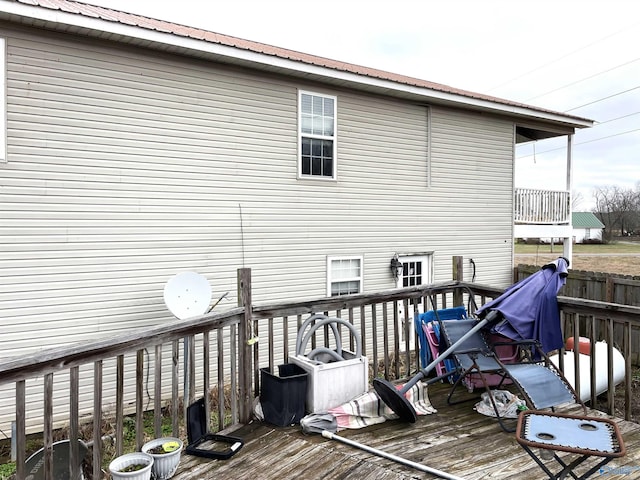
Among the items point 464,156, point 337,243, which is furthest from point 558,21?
point 337,243

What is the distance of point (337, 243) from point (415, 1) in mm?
12498

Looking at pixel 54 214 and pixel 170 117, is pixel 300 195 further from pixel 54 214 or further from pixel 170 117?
pixel 54 214

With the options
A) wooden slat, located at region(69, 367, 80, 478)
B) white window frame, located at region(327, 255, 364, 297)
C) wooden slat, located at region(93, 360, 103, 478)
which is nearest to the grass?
white window frame, located at region(327, 255, 364, 297)

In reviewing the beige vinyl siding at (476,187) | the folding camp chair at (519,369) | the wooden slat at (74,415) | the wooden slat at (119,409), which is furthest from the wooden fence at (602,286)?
the wooden slat at (74,415)

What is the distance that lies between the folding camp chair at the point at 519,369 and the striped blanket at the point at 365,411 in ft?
1.57

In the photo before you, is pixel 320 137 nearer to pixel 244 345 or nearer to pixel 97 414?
pixel 244 345

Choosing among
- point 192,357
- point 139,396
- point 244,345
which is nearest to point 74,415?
point 139,396

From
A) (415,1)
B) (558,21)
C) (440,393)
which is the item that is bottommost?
(440,393)

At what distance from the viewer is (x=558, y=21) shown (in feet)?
91.7

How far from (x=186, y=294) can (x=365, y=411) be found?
11.2 feet

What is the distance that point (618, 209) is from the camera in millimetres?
41969

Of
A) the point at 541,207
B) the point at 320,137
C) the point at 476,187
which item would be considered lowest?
the point at 541,207

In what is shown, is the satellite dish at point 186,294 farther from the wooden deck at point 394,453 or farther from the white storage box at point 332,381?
the wooden deck at point 394,453

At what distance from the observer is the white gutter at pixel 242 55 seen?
532 cm
